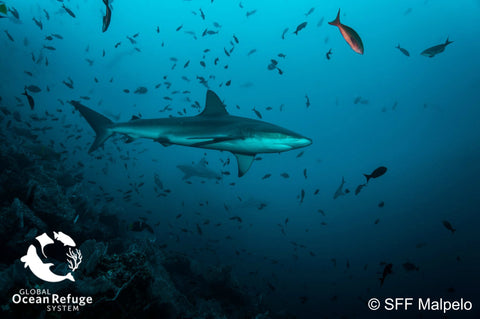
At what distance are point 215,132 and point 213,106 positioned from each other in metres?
1.25

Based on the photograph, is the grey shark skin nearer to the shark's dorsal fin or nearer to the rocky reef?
the shark's dorsal fin

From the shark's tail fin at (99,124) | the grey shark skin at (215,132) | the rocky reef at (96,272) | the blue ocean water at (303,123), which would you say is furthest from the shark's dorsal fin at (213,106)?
the blue ocean water at (303,123)

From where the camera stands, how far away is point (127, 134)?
600 centimetres

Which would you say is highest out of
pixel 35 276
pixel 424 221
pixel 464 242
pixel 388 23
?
pixel 388 23

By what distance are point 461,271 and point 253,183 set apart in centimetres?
5057

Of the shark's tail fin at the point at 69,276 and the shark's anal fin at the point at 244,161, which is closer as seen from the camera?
the shark's tail fin at the point at 69,276

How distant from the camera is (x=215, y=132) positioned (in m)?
5.36

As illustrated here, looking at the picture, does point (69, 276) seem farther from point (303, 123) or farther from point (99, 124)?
point (303, 123)

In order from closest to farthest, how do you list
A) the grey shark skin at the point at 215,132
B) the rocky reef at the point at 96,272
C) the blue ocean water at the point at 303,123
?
the rocky reef at the point at 96,272, the grey shark skin at the point at 215,132, the blue ocean water at the point at 303,123

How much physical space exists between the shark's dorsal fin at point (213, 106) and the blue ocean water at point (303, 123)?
60.4 feet

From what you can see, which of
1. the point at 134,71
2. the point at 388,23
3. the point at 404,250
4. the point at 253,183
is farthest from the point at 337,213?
the point at 134,71

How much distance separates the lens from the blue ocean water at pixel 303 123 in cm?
→ 3169

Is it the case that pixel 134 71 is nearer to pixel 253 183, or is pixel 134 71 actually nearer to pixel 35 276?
pixel 253 183

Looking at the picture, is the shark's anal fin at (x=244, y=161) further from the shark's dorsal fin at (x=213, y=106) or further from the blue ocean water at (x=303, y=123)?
the blue ocean water at (x=303, y=123)
